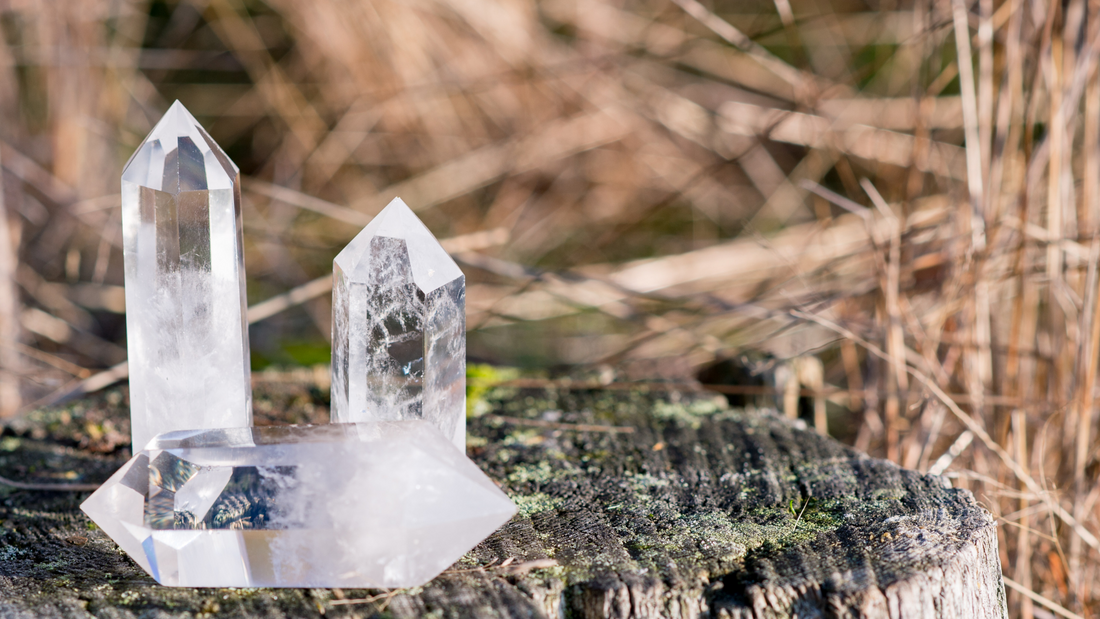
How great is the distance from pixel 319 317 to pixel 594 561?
2815 millimetres

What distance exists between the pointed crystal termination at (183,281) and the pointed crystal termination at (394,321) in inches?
5.4

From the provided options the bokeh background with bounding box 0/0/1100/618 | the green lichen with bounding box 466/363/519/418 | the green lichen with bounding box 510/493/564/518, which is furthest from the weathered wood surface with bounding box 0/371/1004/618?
the bokeh background with bounding box 0/0/1100/618

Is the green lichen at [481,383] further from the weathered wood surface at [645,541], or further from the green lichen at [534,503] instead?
the green lichen at [534,503]

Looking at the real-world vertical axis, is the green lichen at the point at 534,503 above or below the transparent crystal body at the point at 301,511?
below

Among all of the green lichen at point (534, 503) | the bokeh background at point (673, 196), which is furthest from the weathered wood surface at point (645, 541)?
the bokeh background at point (673, 196)

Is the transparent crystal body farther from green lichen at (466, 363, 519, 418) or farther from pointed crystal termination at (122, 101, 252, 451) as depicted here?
green lichen at (466, 363, 519, 418)

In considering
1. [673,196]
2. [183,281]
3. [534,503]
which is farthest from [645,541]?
[673,196]

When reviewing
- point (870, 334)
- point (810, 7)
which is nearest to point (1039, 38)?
point (870, 334)

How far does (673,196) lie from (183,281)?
268cm

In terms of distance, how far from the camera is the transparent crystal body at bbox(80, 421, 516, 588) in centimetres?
81

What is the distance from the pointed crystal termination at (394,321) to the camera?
93 cm

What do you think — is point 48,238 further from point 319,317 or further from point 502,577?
point 502,577

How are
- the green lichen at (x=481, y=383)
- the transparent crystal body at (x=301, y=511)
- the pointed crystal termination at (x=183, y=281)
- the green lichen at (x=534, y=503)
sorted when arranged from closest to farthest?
the transparent crystal body at (x=301, y=511) → the pointed crystal termination at (x=183, y=281) → the green lichen at (x=534, y=503) → the green lichen at (x=481, y=383)

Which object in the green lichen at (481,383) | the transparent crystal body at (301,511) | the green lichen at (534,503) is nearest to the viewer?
the transparent crystal body at (301,511)
